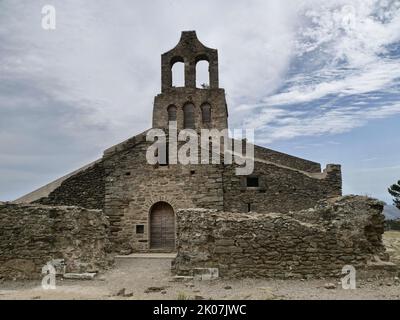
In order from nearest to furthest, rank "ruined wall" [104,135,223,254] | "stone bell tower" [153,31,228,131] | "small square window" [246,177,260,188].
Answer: "ruined wall" [104,135,223,254]
"small square window" [246,177,260,188]
"stone bell tower" [153,31,228,131]

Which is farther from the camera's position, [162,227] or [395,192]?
[395,192]

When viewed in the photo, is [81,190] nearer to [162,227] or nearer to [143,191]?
[143,191]

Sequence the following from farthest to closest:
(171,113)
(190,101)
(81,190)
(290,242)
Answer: (171,113) → (190,101) → (81,190) → (290,242)

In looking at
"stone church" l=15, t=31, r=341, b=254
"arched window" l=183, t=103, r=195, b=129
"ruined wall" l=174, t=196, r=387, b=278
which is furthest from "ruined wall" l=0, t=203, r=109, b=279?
"arched window" l=183, t=103, r=195, b=129

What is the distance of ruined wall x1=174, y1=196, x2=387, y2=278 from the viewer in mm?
8547

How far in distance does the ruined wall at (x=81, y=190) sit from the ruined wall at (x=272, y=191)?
220 inches

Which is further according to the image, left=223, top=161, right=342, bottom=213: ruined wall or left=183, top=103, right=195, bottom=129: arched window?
left=183, top=103, right=195, bottom=129: arched window

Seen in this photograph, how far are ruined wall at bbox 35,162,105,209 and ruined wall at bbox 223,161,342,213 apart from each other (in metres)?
5.60

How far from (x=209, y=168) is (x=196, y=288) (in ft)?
22.0

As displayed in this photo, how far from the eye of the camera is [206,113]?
2427 cm

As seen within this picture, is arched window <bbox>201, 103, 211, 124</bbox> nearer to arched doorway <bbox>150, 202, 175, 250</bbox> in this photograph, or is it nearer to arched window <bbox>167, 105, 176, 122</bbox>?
arched window <bbox>167, 105, 176, 122</bbox>

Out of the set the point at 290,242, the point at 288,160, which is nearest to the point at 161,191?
the point at 290,242

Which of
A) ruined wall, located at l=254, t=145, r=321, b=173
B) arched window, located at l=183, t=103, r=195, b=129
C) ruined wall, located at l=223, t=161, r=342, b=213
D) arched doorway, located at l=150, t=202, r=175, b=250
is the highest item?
arched window, located at l=183, t=103, r=195, b=129

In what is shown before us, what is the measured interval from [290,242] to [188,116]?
16693 mm
